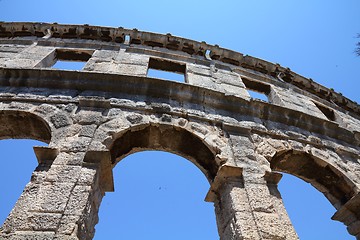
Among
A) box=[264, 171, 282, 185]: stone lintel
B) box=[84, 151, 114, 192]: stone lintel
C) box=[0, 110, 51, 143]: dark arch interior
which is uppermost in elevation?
box=[0, 110, 51, 143]: dark arch interior

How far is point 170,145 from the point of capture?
5590mm

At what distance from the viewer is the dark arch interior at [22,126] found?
5.28m

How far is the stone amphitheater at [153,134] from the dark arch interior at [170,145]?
20 millimetres

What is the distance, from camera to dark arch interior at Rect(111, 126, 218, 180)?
525 cm

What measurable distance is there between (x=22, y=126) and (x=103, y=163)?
88.7 inches

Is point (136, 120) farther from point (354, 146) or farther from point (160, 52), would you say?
point (354, 146)

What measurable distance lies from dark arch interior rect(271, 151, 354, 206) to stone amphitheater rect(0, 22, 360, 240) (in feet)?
0.07

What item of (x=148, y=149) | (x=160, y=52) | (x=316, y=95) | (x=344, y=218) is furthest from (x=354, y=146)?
(x=160, y=52)

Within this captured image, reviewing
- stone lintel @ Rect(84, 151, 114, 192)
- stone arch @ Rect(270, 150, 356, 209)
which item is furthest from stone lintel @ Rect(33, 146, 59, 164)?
stone arch @ Rect(270, 150, 356, 209)

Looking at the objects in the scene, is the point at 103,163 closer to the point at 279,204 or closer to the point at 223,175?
the point at 223,175

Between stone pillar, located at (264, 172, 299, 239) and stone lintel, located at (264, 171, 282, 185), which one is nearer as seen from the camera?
stone pillar, located at (264, 172, 299, 239)

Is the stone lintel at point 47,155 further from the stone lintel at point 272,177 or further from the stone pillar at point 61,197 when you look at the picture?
the stone lintel at point 272,177

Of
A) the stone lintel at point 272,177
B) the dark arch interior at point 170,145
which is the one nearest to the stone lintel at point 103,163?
the dark arch interior at point 170,145

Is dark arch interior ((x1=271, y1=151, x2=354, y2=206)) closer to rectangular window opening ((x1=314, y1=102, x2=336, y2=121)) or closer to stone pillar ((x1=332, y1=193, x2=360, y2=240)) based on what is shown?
stone pillar ((x1=332, y1=193, x2=360, y2=240))
